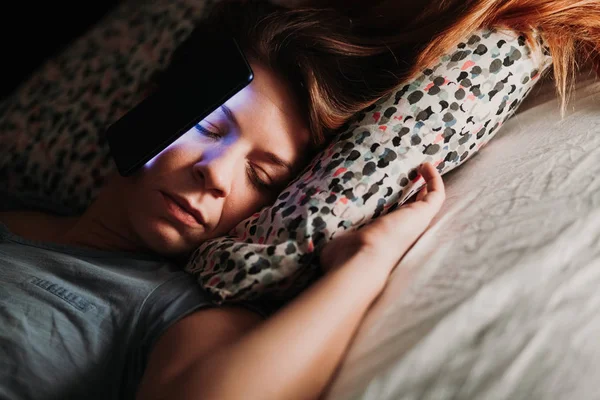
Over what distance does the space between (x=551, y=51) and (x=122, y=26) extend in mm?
855

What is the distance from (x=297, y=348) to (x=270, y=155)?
1.09 feet

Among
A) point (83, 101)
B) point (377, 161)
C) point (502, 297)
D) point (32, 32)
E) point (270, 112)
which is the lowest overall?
point (502, 297)

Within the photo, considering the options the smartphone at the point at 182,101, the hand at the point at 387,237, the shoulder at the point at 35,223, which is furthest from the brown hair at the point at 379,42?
the shoulder at the point at 35,223

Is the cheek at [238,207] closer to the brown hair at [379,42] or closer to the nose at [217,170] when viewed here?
the nose at [217,170]

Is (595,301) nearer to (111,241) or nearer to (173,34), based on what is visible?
(111,241)

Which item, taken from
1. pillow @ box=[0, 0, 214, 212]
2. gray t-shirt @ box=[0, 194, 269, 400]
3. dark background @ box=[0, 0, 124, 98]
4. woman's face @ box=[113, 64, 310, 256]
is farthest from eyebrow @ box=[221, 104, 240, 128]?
dark background @ box=[0, 0, 124, 98]

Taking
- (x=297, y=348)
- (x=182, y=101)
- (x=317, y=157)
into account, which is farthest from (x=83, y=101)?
(x=297, y=348)

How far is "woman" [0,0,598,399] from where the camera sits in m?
0.62

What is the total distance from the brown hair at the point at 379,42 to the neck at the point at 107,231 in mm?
326

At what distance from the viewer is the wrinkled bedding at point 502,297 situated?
1.73 feet

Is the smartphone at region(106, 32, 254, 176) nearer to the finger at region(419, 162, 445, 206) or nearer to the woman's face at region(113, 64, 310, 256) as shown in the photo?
the woman's face at region(113, 64, 310, 256)

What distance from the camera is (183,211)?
→ 2.71 ft

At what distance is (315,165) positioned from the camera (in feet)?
2.75

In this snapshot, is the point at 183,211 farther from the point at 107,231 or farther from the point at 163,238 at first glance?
the point at 107,231
